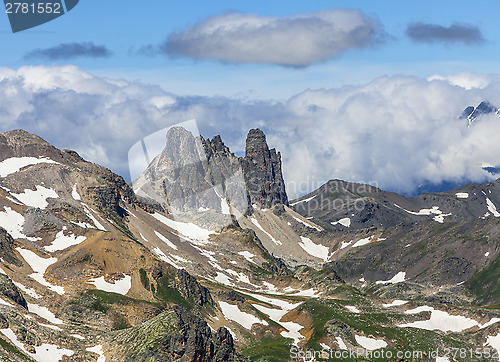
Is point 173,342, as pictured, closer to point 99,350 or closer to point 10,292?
point 99,350

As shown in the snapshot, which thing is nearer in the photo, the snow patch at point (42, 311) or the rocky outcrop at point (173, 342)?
the rocky outcrop at point (173, 342)

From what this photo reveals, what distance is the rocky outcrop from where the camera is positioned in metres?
101

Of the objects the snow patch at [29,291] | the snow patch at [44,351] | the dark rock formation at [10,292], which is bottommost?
the snow patch at [29,291]

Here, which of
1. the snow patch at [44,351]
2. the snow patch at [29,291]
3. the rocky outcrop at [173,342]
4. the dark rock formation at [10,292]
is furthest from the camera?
the snow patch at [29,291]

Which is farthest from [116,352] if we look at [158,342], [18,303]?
[18,303]

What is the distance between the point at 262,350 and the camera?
19338cm

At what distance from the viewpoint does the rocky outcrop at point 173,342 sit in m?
101

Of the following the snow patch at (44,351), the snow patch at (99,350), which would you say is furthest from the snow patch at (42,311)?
the snow patch at (99,350)

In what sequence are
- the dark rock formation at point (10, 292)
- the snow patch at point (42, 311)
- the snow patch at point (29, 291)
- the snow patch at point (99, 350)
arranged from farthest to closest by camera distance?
the snow patch at point (29, 291), the snow patch at point (42, 311), the dark rock formation at point (10, 292), the snow patch at point (99, 350)

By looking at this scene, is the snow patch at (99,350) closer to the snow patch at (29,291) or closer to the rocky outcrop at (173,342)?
the rocky outcrop at (173,342)

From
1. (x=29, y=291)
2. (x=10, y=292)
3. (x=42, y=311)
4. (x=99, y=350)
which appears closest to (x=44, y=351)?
(x=99, y=350)

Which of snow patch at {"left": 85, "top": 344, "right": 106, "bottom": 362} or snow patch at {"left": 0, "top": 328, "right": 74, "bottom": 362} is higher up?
snow patch at {"left": 0, "top": 328, "right": 74, "bottom": 362}

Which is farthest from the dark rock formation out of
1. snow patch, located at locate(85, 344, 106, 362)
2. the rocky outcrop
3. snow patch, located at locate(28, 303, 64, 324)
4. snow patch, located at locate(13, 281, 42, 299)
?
the rocky outcrop

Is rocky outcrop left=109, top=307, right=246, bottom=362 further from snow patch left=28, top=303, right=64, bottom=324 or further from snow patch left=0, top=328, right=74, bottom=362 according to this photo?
snow patch left=28, top=303, right=64, bottom=324
